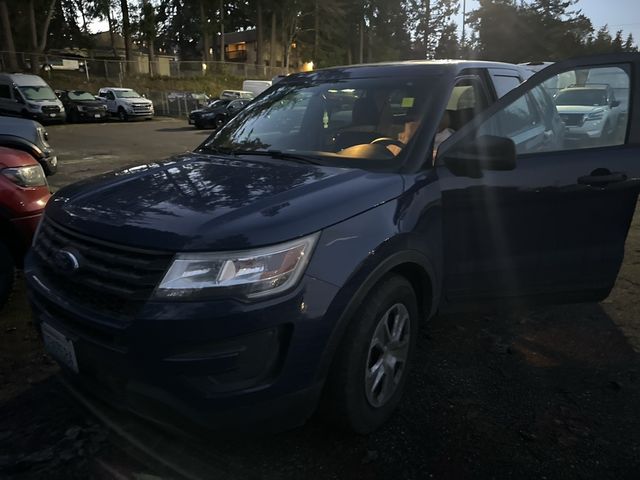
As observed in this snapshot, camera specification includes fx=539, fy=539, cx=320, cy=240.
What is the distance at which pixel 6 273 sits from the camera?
3896mm

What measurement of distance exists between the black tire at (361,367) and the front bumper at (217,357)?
175 millimetres

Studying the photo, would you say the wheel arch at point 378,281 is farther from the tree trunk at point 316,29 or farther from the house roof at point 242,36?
the house roof at point 242,36

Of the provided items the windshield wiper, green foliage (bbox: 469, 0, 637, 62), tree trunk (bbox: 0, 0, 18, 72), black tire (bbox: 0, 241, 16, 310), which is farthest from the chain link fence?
the windshield wiper

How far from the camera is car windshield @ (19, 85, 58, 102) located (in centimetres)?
2456

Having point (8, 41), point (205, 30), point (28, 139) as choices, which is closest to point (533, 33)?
point (205, 30)

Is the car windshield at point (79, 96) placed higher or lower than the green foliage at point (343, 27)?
lower

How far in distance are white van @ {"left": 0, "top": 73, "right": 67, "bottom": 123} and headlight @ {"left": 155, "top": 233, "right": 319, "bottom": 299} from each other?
2586 centimetres

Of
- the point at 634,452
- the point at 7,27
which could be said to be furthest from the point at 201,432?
the point at 7,27

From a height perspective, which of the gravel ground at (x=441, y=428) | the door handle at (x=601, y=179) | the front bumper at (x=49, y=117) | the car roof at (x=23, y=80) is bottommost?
the gravel ground at (x=441, y=428)

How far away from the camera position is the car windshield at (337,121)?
3.02 meters

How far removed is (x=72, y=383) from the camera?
2.50m

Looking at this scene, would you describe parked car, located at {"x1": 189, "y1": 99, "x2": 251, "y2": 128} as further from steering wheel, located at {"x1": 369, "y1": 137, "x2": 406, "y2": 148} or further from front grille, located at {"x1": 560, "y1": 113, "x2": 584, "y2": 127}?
steering wheel, located at {"x1": 369, "y1": 137, "x2": 406, "y2": 148}

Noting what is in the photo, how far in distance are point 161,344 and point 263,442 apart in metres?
0.87

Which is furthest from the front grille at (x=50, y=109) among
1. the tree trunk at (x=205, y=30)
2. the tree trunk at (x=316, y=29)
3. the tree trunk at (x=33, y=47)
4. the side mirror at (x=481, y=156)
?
the tree trunk at (x=316, y=29)
